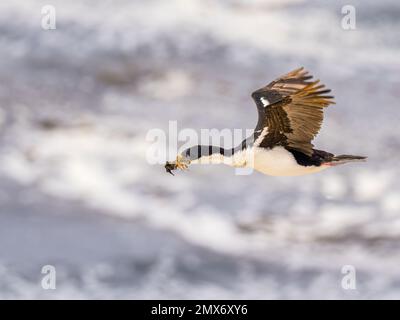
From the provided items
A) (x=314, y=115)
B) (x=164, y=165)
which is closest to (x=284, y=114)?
(x=314, y=115)

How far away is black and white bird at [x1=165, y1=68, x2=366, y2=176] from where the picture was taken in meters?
17.9

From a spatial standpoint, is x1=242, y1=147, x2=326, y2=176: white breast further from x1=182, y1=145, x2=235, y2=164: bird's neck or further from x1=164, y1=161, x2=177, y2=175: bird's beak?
x1=164, y1=161, x2=177, y2=175: bird's beak

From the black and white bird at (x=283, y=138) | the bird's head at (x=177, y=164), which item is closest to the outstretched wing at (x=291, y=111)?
the black and white bird at (x=283, y=138)

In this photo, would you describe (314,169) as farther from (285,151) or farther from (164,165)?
(164,165)

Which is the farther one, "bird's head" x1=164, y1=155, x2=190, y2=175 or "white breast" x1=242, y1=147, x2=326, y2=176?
"white breast" x1=242, y1=147, x2=326, y2=176

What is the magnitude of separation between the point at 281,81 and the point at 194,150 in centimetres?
121

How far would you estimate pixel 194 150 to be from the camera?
18125mm

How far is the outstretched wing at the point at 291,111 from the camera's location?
702 inches

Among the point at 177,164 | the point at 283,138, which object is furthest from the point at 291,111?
the point at 177,164

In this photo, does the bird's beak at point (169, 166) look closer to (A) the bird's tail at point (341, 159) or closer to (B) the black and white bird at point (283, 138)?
(B) the black and white bird at point (283, 138)

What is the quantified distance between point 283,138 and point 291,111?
422 mm

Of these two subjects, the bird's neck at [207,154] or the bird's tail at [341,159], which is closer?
the bird's neck at [207,154]

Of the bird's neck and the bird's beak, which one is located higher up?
the bird's neck

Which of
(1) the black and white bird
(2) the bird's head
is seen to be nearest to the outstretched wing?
(1) the black and white bird
